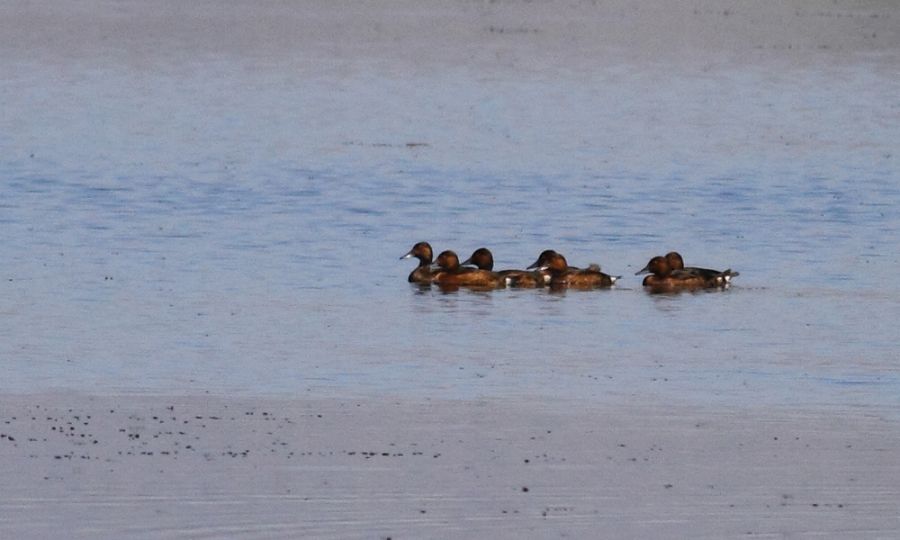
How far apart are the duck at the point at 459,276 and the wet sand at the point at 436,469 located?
5.72m

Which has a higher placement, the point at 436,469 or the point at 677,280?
the point at 677,280

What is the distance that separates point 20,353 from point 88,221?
857 centimetres

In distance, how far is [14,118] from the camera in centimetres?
3566

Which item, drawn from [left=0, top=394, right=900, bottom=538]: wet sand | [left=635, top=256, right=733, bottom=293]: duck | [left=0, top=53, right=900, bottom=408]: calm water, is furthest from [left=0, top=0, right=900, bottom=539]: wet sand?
[left=635, top=256, right=733, bottom=293]: duck

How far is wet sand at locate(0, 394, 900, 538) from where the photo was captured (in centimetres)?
1012

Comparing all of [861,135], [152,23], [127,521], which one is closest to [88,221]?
[127,521]

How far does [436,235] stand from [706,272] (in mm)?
4490

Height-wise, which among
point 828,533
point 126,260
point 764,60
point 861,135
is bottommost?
point 828,533

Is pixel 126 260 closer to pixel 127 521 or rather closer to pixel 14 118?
pixel 127 521

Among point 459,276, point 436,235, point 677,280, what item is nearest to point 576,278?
point 677,280

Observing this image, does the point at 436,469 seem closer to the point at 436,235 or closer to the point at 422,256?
the point at 422,256

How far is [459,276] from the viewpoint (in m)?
18.9

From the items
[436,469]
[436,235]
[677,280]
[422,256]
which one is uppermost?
[436,235]

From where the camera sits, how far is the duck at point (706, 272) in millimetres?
18703
